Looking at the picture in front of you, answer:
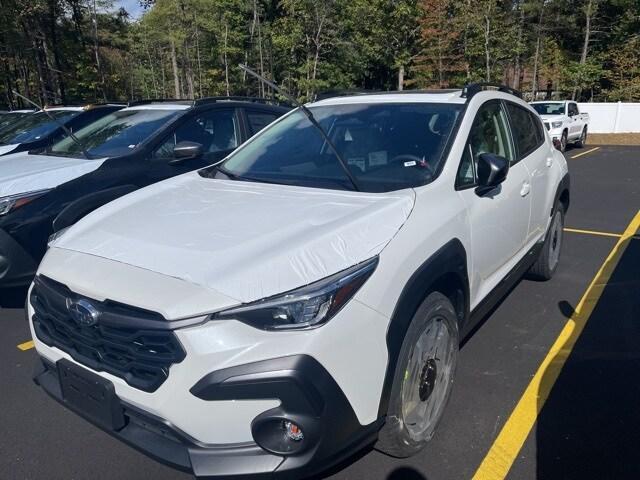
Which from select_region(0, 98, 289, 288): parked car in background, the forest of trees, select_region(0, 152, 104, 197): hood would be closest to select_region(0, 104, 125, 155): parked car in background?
select_region(0, 98, 289, 288): parked car in background

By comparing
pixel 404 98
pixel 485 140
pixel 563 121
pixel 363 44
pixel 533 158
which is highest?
pixel 363 44

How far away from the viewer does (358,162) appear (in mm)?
3090

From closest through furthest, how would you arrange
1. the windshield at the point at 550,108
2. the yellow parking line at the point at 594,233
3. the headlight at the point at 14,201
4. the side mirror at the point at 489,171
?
the side mirror at the point at 489,171 → the headlight at the point at 14,201 → the yellow parking line at the point at 594,233 → the windshield at the point at 550,108

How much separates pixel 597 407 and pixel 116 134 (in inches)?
193

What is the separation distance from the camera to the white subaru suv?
1843 millimetres

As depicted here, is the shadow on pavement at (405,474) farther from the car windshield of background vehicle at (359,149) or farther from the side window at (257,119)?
the side window at (257,119)

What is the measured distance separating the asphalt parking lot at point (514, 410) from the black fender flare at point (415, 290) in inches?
26.5

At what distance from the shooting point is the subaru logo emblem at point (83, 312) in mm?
2035

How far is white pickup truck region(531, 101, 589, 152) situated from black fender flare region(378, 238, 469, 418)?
15.8m

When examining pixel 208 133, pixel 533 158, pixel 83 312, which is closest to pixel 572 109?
pixel 533 158

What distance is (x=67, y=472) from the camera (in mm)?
2490

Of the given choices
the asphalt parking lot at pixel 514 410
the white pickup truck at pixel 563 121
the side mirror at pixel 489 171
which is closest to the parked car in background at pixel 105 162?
the asphalt parking lot at pixel 514 410

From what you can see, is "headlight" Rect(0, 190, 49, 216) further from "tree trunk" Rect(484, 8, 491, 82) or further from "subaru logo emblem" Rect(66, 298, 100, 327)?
"tree trunk" Rect(484, 8, 491, 82)

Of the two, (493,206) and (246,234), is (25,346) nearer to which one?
(246,234)
